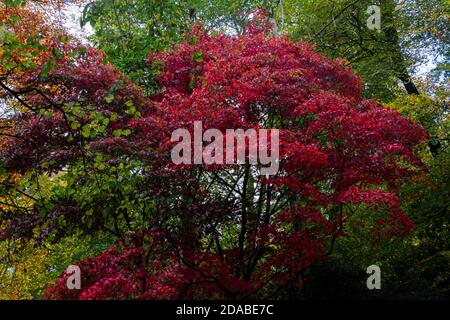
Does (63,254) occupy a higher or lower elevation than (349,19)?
lower

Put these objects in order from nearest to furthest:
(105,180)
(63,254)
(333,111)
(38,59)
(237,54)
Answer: (105,180) → (333,111) → (237,54) → (38,59) → (63,254)

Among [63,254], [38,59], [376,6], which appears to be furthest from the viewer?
[376,6]

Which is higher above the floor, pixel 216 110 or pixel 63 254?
pixel 216 110

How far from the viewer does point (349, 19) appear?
11.2 m

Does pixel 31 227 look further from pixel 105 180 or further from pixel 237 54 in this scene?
pixel 237 54

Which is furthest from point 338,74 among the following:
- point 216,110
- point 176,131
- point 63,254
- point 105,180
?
point 63,254

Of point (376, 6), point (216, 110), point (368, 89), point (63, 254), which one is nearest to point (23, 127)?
point (216, 110)

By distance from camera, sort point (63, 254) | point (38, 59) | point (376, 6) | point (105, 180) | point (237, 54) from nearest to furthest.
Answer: point (105, 180)
point (237, 54)
point (38, 59)
point (63, 254)
point (376, 6)

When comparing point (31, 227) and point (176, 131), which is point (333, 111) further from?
point (31, 227)

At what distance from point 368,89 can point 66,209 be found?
8455 mm

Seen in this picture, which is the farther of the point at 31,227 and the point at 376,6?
the point at 376,6

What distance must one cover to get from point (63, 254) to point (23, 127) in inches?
201

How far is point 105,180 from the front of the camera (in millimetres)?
4328

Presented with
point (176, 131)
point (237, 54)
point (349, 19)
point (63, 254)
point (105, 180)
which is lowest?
point (63, 254)
